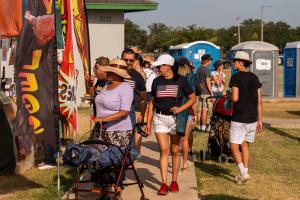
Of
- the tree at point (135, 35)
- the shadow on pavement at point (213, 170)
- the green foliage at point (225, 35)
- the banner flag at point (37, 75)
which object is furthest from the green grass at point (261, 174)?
the tree at point (135, 35)

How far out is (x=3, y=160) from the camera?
10.4 m

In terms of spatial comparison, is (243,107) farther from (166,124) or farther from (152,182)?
(152,182)

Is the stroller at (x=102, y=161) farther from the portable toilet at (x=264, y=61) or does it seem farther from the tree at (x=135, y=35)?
the tree at (x=135, y=35)

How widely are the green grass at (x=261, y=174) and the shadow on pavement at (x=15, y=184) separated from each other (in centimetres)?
249

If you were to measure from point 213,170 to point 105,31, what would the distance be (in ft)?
44.7

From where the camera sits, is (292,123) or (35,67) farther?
(292,123)

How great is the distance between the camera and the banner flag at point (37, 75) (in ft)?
24.5

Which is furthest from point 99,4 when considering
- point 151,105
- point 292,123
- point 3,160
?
point 151,105

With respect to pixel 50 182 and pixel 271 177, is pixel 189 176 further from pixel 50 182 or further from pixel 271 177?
pixel 50 182

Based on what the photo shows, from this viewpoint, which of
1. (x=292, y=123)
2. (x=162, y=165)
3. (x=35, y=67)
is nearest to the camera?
(x=35, y=67)

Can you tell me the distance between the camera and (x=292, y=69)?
27.2 m

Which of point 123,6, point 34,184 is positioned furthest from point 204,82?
point 123,6

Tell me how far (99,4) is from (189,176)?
1396 centimetres

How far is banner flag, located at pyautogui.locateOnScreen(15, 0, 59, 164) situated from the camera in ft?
24.5
